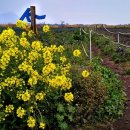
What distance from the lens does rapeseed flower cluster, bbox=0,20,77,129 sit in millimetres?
9617

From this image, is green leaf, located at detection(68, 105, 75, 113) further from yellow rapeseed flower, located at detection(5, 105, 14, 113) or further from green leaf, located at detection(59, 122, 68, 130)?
yellow rapeseed flower, located at detection(5, 105, 14, 113)

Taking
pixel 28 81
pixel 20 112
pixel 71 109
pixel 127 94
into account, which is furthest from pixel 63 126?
pixel 127 94

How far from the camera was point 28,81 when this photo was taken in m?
9.55

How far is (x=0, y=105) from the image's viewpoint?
9.57 m

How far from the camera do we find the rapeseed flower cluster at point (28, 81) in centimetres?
962

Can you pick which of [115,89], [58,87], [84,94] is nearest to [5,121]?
[58,87]

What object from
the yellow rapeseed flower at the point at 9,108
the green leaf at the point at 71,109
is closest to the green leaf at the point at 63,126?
the green leaf at the point at 71,109

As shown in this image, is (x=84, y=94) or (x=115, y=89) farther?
(x=115, y=89)

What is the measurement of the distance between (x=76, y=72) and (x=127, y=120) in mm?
1434

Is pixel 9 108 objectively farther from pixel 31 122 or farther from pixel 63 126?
pixel 63 126

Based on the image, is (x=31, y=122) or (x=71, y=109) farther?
(x=71, y=109)

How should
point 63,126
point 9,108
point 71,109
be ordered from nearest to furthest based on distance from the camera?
point 9,108 < point 63,126 < point 71,109

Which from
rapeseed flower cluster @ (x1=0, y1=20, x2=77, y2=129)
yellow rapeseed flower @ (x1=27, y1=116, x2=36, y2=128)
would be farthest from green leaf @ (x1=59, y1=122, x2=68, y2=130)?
yellow rapeseed flower @ (x1=27, y1=116, x2=36, y2=128)

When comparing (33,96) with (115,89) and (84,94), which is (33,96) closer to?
(84,94)
